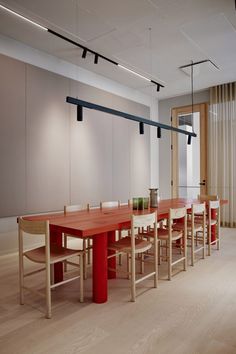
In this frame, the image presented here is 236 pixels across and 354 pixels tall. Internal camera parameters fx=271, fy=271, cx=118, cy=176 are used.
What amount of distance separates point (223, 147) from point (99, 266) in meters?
4.87

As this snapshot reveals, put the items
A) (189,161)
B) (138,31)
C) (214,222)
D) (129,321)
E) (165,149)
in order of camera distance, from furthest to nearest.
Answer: (165,149)
(189,161)
(214,222)
(138,31)
(129,321)

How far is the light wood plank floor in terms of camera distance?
1.98 metres

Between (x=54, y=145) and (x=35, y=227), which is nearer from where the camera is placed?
(x=35, y=227)

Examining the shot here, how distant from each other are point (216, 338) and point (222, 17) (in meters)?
3.77

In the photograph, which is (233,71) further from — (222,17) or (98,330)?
(98,330)

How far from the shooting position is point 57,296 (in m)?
2.83

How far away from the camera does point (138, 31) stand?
13.2 feet

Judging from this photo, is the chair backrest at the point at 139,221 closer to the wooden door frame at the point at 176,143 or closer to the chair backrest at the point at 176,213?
the chair backrest at the point at 176,213

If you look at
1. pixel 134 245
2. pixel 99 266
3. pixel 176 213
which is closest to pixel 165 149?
pixel 176 213

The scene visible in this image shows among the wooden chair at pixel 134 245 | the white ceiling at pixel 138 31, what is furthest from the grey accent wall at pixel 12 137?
the wooden chair at pixel 134 245

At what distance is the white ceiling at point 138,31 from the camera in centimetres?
341

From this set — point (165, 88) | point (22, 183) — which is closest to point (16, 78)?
point (22, 183)

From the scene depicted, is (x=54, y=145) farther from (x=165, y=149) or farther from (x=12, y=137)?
(x=165, y=149)

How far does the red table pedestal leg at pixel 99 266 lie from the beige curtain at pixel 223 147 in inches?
179
